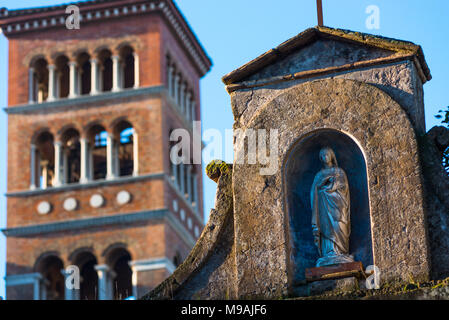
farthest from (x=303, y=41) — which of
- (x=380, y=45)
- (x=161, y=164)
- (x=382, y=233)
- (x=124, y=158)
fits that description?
(x=124, y=158)

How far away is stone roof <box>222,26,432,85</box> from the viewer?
15.0 meters

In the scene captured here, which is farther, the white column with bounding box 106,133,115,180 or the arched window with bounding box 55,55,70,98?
the arched window with bounding box 55,55,70,98

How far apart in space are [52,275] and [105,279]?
2.69 m

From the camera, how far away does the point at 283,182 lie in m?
14.9

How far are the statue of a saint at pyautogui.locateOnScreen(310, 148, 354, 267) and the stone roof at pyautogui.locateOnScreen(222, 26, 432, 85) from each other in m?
1.25

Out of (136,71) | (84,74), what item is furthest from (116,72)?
(84,74)

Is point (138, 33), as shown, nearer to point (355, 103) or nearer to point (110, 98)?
point (110, 98)

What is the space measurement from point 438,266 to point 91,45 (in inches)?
1573

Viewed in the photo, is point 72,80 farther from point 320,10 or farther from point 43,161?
point 320,10

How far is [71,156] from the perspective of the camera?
174 ft

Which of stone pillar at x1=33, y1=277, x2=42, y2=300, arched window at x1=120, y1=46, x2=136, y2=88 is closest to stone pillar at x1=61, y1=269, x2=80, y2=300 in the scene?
stone pillar at x1=33, y1=277, x2=42, y2=300

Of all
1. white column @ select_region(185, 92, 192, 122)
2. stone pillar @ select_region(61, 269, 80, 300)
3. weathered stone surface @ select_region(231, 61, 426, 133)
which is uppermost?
white column @ select_region(185, 92, 192, 122)

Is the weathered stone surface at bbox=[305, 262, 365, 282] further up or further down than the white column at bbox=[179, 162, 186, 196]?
further down

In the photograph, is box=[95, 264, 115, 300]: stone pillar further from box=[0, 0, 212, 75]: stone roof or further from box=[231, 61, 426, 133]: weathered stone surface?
box=[231, 61, 426, 133]: weathered stone surface
